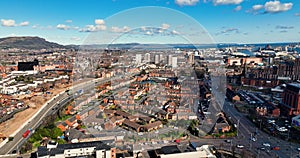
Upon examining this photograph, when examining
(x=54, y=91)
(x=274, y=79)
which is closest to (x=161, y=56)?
(x=54, y=91)

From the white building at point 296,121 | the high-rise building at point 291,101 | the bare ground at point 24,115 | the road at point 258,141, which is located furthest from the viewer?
the high-rise building at point 291,101

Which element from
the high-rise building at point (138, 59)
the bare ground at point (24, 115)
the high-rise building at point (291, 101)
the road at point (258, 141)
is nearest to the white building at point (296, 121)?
the high-rise building at point (291, 101)

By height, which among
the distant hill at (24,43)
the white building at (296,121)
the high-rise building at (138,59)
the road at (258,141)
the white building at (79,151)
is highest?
the distant hill at (24,43)

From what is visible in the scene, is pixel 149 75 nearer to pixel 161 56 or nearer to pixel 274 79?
pixel 161 56

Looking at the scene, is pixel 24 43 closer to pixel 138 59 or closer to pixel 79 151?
pixel 138 59

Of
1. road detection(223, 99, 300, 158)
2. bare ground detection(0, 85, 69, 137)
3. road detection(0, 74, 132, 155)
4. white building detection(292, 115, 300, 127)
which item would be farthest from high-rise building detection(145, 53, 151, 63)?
white building detection(292, 115, 300, 127)

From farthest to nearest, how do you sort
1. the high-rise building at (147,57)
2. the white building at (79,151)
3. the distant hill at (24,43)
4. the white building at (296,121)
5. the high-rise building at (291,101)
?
the distant hill at (24,43)
the high-rise building at (147,57)
the high-rise building at (291,101)
the white building at (296,121)
the white building at (79,151)

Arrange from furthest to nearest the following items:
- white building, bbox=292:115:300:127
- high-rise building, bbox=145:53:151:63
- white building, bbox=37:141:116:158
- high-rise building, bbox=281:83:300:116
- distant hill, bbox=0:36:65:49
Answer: distant hill, bbox=0:36:65:49
high-rise building, bbox=145:53:151:63
high-rise building, bbox=281:83:300:116
white building, bbox=292:115:300:127
white building, bbox=37:141:116:158

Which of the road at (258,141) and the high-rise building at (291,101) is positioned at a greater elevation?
the high-rise building at (291,101)

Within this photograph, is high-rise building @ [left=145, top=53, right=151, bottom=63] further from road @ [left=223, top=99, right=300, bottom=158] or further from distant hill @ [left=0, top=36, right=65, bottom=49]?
distant hill @ [left=0, top=36, right=65, bottom=49]

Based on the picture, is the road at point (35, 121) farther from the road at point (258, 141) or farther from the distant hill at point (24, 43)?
the distant hill at point (24, 43)
